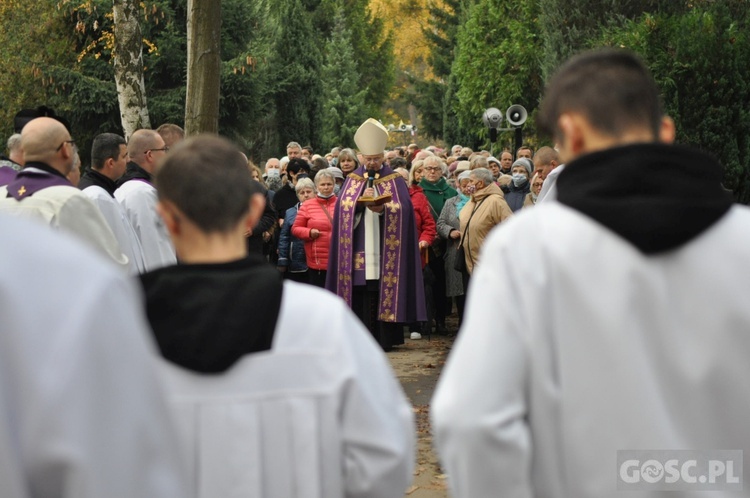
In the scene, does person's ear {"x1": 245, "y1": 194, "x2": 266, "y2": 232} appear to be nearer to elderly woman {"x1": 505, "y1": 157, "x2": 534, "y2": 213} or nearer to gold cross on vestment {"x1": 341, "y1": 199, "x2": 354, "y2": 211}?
gold cross on vestment {"x1": 341, "y1": 199, "x2": 354, "y2": 211}

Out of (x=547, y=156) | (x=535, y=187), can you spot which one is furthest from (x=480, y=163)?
(x=547, y=156)

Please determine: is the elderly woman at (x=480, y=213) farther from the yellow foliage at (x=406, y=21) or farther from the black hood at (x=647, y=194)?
the yellow foliage at (x=406, y=21)

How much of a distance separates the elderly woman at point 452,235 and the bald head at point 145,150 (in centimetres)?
588

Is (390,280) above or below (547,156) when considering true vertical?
below

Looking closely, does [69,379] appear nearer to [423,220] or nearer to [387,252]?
[387,252]

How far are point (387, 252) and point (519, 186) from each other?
2.07 m

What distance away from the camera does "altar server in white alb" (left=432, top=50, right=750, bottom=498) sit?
8.61ft

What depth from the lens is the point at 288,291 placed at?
2951mm

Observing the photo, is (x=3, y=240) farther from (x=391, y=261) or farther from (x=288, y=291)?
(x=391, y=261)

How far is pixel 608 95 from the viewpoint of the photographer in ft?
9.08

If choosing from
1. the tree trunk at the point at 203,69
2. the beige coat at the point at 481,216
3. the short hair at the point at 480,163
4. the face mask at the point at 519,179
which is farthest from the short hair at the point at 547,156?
the tree trunk at the point at 203,69

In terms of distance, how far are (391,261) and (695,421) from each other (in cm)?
989

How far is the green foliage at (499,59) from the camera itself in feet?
109

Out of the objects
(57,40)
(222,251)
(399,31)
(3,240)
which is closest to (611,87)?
(222,251)
